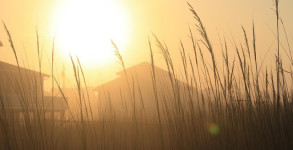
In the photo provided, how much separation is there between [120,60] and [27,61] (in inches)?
29.9

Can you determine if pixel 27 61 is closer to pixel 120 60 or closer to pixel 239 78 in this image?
pixel 120 60

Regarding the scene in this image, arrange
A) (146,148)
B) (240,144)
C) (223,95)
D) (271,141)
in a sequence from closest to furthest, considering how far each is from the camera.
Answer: (271,141), (240,144), (223,95), (146,148)

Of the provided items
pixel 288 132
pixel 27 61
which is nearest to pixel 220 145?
pixel 288 132

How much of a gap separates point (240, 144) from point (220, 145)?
181 millimetres

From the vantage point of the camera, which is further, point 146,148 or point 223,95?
point 146,148

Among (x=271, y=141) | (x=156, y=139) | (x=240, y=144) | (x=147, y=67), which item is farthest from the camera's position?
(x=147, y=67)

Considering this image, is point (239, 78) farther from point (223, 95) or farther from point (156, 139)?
point (156, 139)

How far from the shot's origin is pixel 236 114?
6.70 feet

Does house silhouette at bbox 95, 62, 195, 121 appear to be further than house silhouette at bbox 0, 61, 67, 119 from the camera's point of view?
Yes

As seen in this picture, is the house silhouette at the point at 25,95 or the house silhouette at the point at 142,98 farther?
the house silhouette at the point at 142,98

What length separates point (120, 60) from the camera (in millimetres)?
2207

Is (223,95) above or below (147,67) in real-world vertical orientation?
below

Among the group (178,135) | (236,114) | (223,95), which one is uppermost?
(223,95)

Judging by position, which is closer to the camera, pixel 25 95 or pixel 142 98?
pixel 25 95
